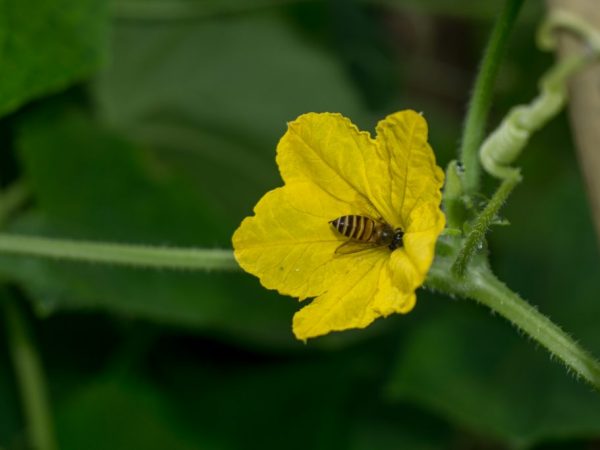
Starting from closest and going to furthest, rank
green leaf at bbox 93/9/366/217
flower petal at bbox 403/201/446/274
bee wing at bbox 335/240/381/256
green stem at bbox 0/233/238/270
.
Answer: flower petal at bbox 403/201/446/274, bee wing at bbox 335/240/381/256, green stem at bbox 0/233/238/270, green leaf at bbox 93/9/366/217

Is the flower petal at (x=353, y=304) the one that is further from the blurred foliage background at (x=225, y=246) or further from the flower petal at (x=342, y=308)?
the blurred foliage background at (x=225, y=246)

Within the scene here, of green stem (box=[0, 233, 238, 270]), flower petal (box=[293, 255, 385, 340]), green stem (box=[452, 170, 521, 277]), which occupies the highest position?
green stem (box=[452, 170, 521, 277])

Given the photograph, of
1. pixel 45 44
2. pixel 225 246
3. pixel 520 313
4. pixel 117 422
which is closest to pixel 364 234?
pixel 520 313

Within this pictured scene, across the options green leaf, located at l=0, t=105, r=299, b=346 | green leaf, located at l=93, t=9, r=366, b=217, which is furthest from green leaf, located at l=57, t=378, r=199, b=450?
green leaf, located at l=93, t=9, r=366, b=217

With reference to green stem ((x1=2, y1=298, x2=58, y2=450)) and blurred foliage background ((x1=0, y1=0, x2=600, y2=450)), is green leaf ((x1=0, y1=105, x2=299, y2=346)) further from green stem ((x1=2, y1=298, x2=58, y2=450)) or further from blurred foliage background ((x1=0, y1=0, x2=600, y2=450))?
green stem ((x1=2, y1=298, x2=58, y2=450))

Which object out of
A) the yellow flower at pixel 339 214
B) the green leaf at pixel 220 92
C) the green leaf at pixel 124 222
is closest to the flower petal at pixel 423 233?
the yellow flower at pixel 339 214

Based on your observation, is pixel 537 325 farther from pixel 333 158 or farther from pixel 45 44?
pixel 45 44
